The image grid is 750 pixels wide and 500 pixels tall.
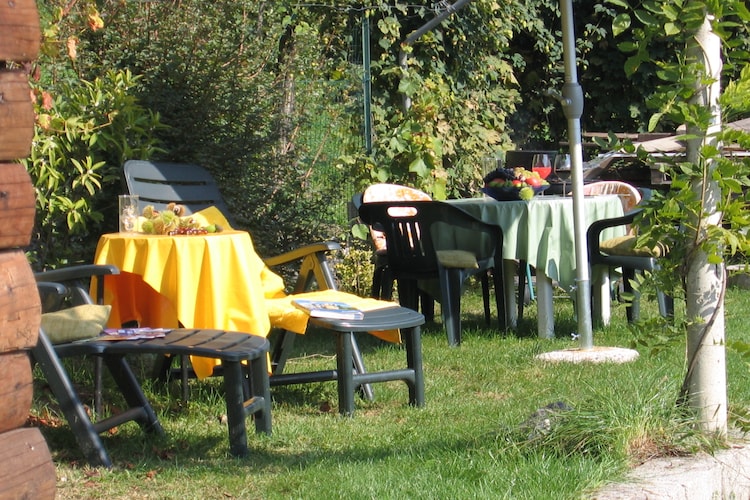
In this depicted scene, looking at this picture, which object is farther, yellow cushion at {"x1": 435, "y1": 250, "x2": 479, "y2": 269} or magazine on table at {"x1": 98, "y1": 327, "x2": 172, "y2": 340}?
yellow cushion at {"x1": 435, "y1": 250, "x2": 479, "y2": 269}

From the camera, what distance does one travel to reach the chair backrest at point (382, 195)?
24.5 feet

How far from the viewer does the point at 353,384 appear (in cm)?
473

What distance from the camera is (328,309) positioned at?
4.86m

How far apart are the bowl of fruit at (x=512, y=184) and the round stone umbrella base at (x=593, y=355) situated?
4.59ft

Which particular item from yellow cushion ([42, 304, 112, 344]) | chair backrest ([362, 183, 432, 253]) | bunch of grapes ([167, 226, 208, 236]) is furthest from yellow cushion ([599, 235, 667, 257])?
yellow cushion ([42, 304, 112, 344])

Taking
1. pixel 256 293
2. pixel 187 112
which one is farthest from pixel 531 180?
pixel 256 293

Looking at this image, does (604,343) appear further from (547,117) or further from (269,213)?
(547,117)

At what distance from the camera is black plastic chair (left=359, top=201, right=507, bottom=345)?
6.78 metres

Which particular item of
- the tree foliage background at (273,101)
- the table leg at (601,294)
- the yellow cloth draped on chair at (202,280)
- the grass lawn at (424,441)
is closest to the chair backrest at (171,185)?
the tree foliage background at (273,101)

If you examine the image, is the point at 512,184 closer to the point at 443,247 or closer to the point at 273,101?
the point at 443,247

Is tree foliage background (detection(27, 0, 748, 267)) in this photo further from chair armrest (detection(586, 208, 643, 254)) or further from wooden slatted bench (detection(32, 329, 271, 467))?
wooden slatted bench (detection(32, 329, 271, 467))

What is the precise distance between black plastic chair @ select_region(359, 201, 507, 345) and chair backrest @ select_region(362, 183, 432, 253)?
34 cm

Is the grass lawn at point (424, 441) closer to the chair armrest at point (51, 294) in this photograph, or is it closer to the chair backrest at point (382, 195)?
the chair armrest at point (51, 294)

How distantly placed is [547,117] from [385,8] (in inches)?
149
